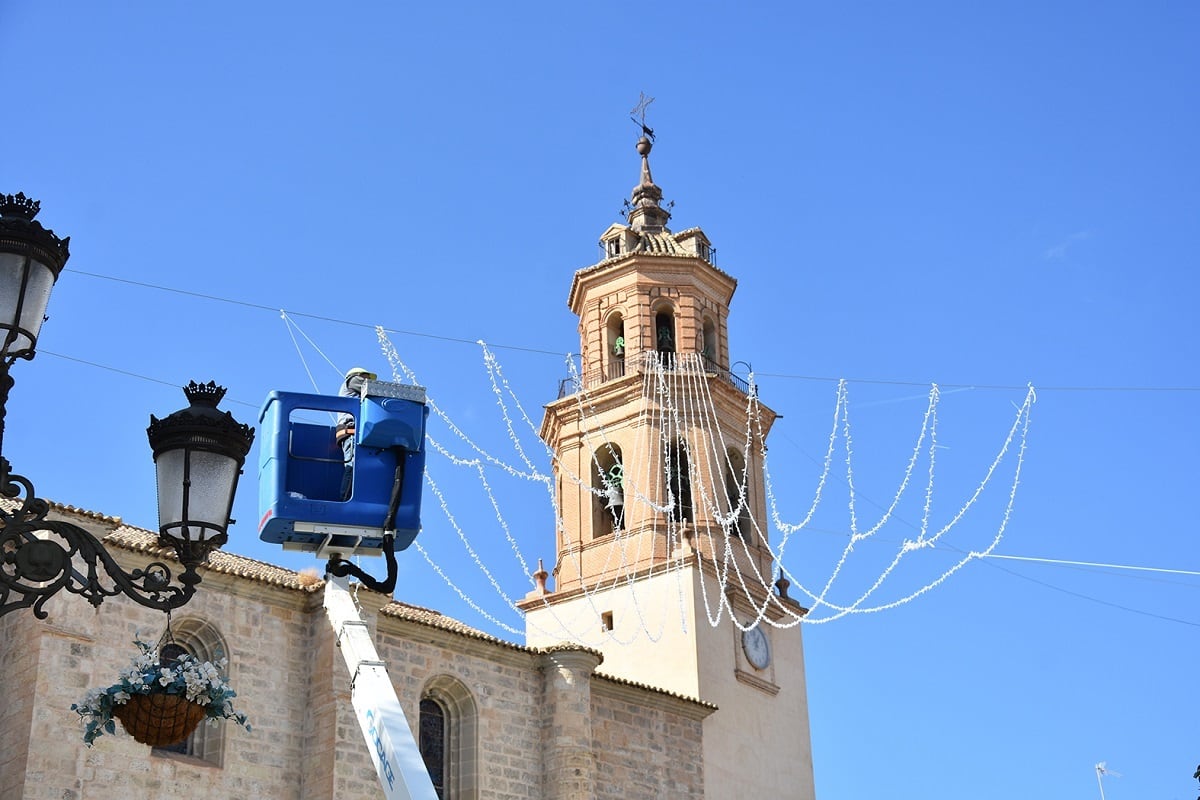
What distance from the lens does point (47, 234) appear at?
5.82 m

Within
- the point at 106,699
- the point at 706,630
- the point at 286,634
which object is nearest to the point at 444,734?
the point at 286,634

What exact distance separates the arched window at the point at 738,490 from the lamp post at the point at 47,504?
75.5 ft

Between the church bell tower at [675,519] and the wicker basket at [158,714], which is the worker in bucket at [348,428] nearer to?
the wicker basket at [158,714]

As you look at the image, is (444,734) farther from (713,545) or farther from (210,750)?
(713,545)

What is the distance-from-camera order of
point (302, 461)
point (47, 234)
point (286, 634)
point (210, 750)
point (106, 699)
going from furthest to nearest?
point (286, 634) < point (210, 750) < point (302, 461) < point (106, 699) < point (47, 234)

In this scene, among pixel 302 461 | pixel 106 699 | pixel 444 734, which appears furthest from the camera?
pixel 444 734

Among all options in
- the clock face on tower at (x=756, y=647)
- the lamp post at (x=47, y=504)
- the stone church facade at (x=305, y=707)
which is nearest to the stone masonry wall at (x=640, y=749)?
the stone church facade at (x=305, y=707)

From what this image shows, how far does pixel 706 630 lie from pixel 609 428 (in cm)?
472

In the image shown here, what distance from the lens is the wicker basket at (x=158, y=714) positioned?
7.67 metres

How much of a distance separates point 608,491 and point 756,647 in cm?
409

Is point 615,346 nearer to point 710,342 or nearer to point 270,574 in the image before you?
point 710,342

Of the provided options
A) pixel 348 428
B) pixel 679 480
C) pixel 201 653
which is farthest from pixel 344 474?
pixel 679 480

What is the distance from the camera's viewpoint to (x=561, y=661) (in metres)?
22.8

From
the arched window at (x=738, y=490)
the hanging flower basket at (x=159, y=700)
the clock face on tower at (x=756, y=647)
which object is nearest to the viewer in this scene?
the hanging flower basket at (x=159, y=700)
